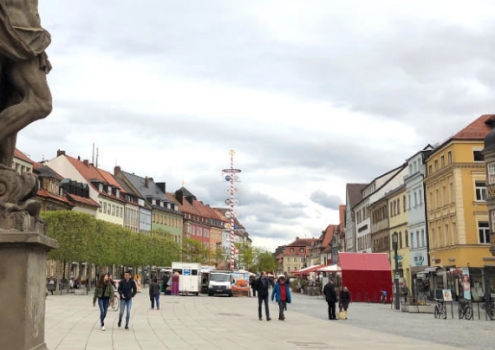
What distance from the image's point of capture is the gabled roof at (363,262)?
147 ft

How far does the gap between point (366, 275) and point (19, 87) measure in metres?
40.8

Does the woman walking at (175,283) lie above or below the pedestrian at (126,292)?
above

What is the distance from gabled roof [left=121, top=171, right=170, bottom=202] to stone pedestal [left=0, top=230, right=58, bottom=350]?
112 meters

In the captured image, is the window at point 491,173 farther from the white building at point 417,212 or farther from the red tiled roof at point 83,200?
the red tiled roof at point 83,200

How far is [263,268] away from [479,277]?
115 metres

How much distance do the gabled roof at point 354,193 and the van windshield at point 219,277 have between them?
46334mm

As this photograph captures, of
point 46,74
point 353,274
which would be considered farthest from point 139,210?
point 46,74

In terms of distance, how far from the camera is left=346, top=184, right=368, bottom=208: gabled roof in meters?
103

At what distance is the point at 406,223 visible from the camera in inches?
2692

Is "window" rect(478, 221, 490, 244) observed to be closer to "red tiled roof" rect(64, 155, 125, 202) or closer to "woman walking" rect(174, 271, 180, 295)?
"woman walking" rect(174, 271, 180, 295)

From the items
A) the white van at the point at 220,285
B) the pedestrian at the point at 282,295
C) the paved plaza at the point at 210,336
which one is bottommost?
Result: the paved plaza at the point at 210,336

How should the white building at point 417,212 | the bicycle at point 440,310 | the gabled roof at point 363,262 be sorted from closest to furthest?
the bicycle at point 440,310, the gabled roof at point 363,262, the white building at point 417,212

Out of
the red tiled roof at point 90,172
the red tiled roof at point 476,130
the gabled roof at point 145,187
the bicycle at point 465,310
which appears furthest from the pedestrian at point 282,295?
the gabled roof at point 145,187

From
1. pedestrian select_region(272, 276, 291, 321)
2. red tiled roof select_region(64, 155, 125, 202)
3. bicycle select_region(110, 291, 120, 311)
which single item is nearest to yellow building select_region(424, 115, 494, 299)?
pedestrian select_region(272, 276, 291, 321)
